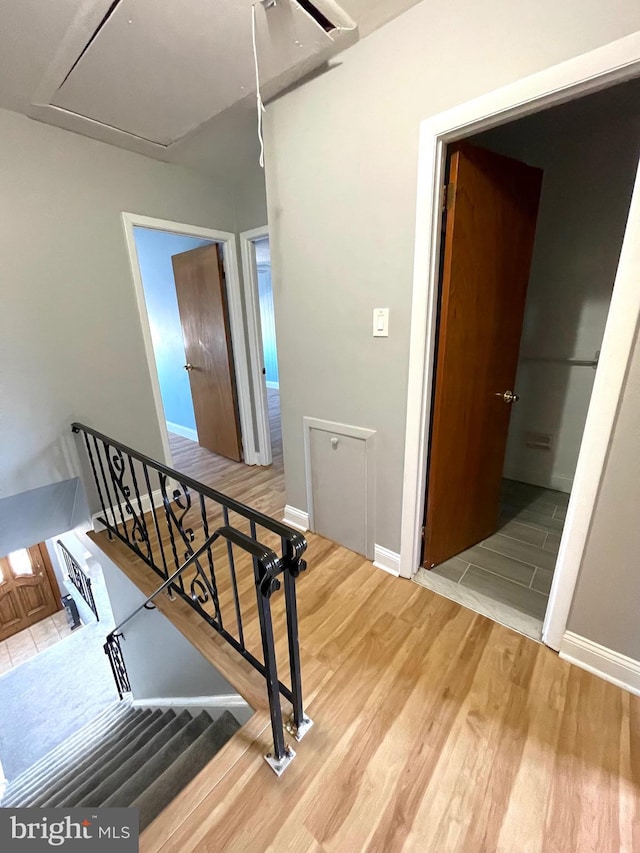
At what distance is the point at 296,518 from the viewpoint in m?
2.30

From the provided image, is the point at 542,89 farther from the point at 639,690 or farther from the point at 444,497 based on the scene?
the point at 639,690

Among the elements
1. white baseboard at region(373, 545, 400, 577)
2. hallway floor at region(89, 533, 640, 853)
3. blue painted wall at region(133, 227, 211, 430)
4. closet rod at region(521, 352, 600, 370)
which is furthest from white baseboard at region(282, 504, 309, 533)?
blue painted wall at region(133, 227, 211, 430)

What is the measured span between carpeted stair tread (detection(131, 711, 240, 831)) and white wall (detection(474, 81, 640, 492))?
8.80ft

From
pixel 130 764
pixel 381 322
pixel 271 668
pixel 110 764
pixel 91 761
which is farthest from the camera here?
pixel 91 761

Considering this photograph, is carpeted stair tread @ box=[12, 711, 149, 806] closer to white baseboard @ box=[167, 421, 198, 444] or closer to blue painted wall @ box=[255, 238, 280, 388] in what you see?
white baseboard @ box=[167, 421, 198, 444]

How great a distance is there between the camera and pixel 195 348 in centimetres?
350

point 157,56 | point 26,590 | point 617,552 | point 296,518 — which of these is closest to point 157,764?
point 296,518

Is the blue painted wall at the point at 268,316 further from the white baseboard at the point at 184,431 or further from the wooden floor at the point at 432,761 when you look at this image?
the wooden floor at the point at 432,761

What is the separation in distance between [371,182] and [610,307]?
105 centimetres

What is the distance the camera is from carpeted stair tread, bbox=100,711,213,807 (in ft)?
4.90

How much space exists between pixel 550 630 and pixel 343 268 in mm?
1813

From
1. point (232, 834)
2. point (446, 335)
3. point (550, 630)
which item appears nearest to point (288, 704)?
point (232, 834)

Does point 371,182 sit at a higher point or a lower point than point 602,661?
higher

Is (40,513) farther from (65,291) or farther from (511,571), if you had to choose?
(511,571)
